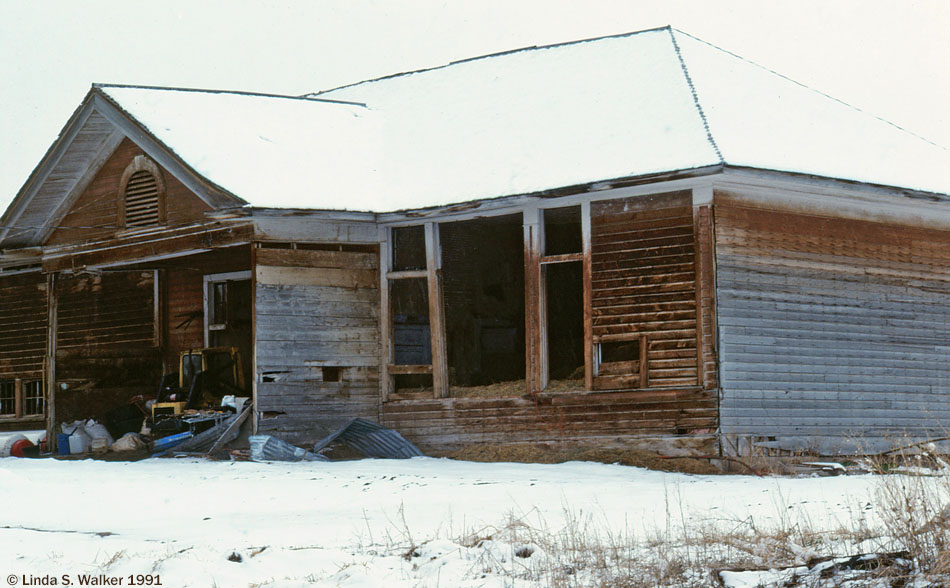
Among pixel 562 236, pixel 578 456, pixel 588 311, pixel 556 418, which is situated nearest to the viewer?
pixel 578 456

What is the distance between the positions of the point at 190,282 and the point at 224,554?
1195 cm

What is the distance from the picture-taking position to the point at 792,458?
14.4 meters

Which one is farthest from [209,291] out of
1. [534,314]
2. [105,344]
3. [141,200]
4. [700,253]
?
[700,253]

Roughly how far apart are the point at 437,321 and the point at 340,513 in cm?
560

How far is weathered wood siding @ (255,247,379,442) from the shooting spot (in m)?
16.5

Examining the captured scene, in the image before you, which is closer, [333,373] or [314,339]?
[314,339]

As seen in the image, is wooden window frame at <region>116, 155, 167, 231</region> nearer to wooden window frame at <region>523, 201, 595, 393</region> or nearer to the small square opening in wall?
wooden window frame at <region>523, 201, 595, 393</region>

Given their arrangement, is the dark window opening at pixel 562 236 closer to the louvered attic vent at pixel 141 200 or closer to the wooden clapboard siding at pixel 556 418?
the wooden clapboard siding at pixel 556 418

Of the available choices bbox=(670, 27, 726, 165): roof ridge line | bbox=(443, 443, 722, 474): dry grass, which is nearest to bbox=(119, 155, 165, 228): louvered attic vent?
bbox=(443, 443, 722, 474): dry grass

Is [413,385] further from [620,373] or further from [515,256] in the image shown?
[620,373]

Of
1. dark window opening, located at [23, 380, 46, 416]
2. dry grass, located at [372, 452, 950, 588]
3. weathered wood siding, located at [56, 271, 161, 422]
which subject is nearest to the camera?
dry grass, located at [372, 452, 950, 588]

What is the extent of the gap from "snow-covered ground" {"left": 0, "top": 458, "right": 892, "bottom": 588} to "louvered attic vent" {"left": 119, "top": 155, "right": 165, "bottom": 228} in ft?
13.8

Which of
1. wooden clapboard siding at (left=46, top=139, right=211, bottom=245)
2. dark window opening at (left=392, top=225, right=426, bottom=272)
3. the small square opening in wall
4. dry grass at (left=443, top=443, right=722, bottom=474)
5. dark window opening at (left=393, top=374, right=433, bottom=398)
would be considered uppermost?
wooden clapboard siding at (left=46, top=139, right=211, bottom=245)

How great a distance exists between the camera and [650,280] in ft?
48.9
